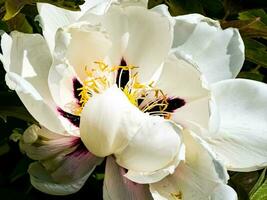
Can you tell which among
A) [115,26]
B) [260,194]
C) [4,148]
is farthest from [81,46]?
[260,194]

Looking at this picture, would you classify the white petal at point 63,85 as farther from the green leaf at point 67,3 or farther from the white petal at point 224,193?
the white petal at point 224,193

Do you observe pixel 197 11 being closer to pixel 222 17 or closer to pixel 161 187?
pixel 222 17

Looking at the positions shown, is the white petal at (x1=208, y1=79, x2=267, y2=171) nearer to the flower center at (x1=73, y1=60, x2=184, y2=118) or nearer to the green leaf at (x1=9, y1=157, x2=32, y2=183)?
the flower center at (x1=73, y1=60, x2=184, y2=118)

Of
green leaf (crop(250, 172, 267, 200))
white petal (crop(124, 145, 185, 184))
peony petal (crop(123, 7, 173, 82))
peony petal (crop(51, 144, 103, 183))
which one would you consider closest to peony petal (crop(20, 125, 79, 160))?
peony petal (crop(51, 144, 103, 183))

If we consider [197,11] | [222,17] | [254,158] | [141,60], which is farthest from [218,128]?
[222,17]

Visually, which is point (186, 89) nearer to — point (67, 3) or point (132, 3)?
point (132, 3)

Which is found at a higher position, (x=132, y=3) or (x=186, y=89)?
(x=132, y=3)
